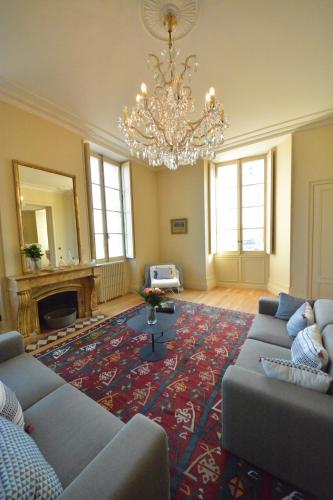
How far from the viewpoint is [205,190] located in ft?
16.0

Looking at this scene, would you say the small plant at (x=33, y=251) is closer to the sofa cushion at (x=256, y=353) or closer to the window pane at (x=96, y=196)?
the window pane at (x=96, y=196)

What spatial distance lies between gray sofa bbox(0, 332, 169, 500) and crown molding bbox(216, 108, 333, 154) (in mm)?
4589

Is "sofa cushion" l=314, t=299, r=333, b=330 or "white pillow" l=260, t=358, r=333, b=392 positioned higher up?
"sofa cushion" l=314, t=299, r=333, b=330

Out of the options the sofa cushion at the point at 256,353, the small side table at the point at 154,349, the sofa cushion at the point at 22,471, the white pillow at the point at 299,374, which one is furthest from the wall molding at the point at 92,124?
the white pillow at the point at 299,374

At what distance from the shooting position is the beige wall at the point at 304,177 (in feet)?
11.6

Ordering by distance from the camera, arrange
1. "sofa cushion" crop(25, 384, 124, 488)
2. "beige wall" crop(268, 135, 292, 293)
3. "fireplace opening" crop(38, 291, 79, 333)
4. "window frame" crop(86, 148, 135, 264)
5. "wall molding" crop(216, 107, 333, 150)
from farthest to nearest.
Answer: "beige wall" crop(268, 135, 292, 293) → "window frame" crop(86, 148, 135, 264) → "wall molding" crop(216, 107, 333, 150) → "fireplace opening" crop(38, 291, 79, 333) → "sofa cushion" crop(25, 384, 124, 488)

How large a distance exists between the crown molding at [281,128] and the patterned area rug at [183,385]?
3.42 m

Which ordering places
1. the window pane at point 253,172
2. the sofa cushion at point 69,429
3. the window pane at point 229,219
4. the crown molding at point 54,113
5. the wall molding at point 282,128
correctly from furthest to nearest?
1. the window pane at point 229,219
2. the window pane at point 253,172
3. the wall molding at point 282,128
4. the crown molding at point 54,113
5. the sofa cushion at point 69,429

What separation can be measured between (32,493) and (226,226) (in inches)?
208

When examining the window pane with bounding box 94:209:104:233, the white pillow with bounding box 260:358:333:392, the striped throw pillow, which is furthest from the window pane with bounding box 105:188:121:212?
the white pillow with bounding box 260:358:333:392

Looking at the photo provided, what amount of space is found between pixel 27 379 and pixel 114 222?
3.63 m

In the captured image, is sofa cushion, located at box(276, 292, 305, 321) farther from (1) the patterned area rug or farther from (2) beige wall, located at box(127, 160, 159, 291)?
(2) beige wall, located at box(127, 160, 159, 291)

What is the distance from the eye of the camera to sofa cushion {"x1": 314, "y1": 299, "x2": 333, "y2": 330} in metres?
1.66

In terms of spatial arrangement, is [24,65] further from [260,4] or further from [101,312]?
[101,312]
